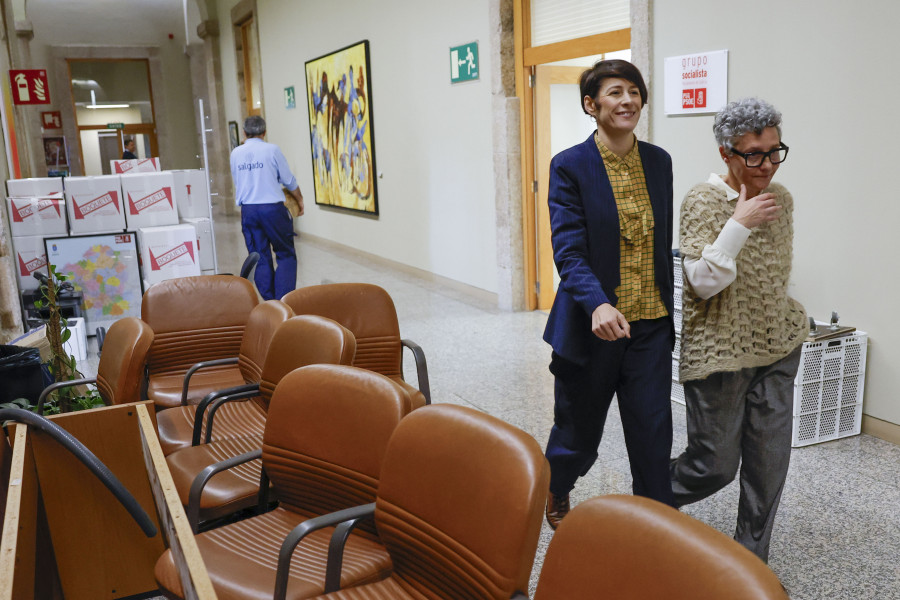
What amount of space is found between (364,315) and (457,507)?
1.97 metres

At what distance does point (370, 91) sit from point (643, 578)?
8.77 metres

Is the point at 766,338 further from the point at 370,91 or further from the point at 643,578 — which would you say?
the point at 370,91

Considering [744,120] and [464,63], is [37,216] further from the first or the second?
[744,120]

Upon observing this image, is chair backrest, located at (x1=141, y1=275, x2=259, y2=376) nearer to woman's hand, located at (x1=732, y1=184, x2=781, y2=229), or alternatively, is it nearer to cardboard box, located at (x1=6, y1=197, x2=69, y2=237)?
woman's hand, located at (x1=732, y1=184, x2=781, y2=229)

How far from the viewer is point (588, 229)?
8.04ft

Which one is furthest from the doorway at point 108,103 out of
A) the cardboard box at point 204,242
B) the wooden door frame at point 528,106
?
the wooden door frame at point 528,106

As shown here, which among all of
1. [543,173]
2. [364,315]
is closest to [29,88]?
[543,173]

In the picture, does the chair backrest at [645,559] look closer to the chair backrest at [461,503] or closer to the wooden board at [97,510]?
the chair backrest at [461,503]

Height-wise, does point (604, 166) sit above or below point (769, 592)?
above

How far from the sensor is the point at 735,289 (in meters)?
2.36

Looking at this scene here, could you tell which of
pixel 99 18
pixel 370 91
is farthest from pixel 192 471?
pixel 99 18

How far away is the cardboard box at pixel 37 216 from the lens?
598 cm

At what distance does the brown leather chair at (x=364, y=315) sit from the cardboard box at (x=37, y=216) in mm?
3473

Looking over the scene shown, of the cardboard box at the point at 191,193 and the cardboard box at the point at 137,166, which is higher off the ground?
the cardboard box at the point at 137,166
